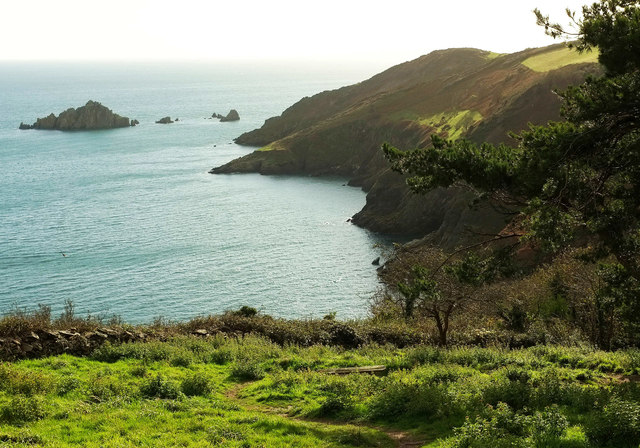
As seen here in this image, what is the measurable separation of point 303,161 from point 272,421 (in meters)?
118

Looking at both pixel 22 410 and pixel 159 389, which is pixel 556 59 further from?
pixel 22 410

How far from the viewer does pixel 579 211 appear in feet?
61.7

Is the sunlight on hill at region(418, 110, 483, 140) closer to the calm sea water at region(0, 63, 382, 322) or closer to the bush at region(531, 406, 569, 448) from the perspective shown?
the calm sea water at region(0, 63, 382, 322)

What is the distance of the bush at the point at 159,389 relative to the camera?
18109 mm

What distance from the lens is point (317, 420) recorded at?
16781 millimetres

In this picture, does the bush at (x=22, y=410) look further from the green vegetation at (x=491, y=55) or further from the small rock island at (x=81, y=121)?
the small rock island at (x=81, y=121)

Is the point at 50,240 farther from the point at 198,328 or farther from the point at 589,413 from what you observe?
the point at 589,413

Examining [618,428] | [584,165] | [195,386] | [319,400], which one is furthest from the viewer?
[195,386]

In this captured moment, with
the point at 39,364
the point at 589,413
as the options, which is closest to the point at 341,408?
the point at 589,413

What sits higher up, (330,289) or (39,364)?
(39,364)

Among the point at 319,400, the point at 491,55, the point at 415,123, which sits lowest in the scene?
the point at 319,400

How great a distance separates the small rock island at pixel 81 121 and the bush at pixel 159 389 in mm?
188694

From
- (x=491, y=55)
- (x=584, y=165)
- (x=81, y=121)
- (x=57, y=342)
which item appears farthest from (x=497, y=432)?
(x=81, y=121)

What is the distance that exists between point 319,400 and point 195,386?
3.91 meters
